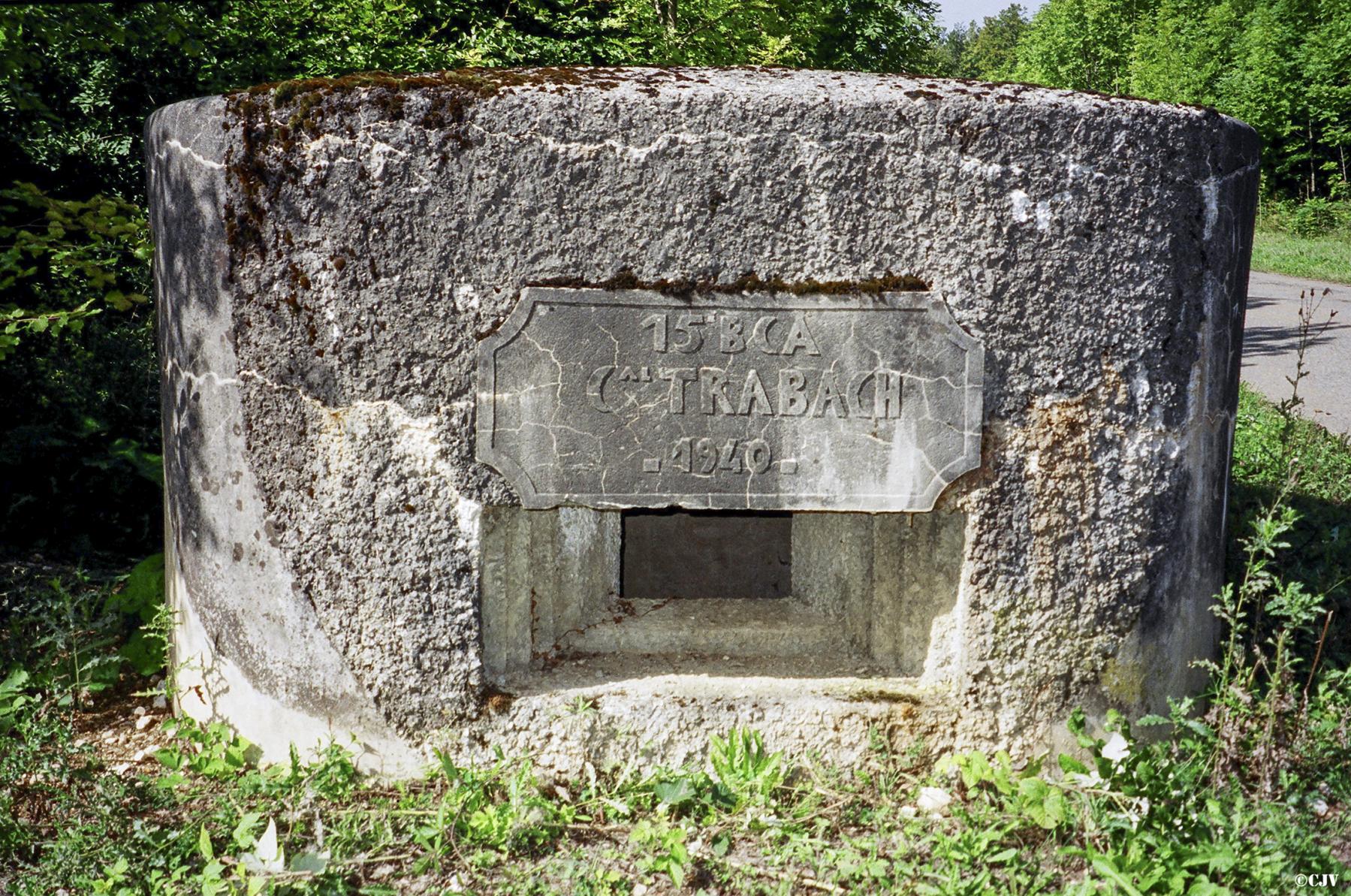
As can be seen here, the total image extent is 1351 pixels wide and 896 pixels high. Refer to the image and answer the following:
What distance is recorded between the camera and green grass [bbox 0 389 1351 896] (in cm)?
209

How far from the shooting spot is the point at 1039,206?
87.1 inches

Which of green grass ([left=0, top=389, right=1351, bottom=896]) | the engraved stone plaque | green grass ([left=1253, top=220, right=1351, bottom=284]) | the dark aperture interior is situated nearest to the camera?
green grass ([left=0, top=389, right=1351, bottom=896])

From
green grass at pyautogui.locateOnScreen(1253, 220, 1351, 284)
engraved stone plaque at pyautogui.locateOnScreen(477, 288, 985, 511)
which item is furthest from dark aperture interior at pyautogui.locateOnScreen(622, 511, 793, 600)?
green grass at pyautogui.locateOnScreen(1253, 220, 1351, 284)

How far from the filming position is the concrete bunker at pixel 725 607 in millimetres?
2441

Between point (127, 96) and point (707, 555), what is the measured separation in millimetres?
6572

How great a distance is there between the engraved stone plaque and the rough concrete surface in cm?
5

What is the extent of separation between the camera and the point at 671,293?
88.0 inches

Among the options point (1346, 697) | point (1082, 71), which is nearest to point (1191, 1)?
point (1082, 71)

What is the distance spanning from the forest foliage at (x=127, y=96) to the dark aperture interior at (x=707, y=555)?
2052 millimetres

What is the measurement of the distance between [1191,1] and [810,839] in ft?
95.5

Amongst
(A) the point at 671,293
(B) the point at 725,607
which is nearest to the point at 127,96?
(B) the point at 725,607

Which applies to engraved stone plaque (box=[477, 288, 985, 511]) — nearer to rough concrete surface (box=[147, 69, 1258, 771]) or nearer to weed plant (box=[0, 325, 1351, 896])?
rough concrete surface (box=[147, 69, 1258, 771])

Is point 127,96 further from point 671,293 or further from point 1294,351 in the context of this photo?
point 1294,351

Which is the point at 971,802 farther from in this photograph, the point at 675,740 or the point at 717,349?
the point at 717,349
